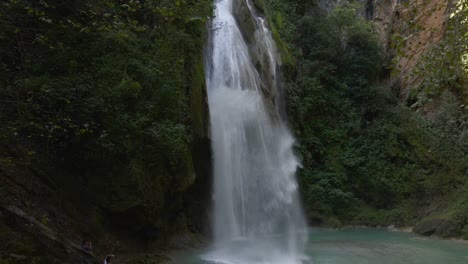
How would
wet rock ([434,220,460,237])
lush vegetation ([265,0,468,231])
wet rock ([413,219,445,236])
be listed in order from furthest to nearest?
lush vegetation ([265,0,468,231])
wet rock ([413,219,445,236])
wet rock ([434,220,460,237])

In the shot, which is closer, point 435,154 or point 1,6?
point 1,6

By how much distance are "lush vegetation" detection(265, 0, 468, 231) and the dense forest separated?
7cm

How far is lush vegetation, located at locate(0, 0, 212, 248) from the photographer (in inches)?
323

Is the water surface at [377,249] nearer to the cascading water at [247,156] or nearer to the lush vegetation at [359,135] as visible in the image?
the cascading water at [247,156]

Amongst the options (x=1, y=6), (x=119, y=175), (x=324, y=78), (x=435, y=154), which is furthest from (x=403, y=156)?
(x=1, y=6)

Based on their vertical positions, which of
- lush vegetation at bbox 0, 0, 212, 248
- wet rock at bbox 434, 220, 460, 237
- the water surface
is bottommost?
the water surface

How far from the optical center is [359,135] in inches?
870

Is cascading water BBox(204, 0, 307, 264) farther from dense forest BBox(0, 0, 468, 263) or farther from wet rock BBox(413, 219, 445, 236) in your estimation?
wet rock BBox(413, 219, 445, 236)

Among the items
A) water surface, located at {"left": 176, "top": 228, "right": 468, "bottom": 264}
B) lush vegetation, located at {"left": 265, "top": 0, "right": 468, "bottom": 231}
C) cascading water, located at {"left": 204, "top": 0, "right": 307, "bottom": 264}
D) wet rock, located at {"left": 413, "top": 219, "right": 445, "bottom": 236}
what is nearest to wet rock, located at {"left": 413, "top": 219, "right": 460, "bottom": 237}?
wet rock, located at {"left": 413, "top": 219, "right": 445, "bottom": 236}

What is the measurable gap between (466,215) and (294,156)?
23.8ft

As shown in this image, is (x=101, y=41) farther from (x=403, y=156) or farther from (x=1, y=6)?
(x=403, y=156)

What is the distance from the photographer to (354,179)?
68.0 feet

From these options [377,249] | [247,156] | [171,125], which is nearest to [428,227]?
[377,249]

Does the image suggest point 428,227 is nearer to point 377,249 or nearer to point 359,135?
point 377,249
